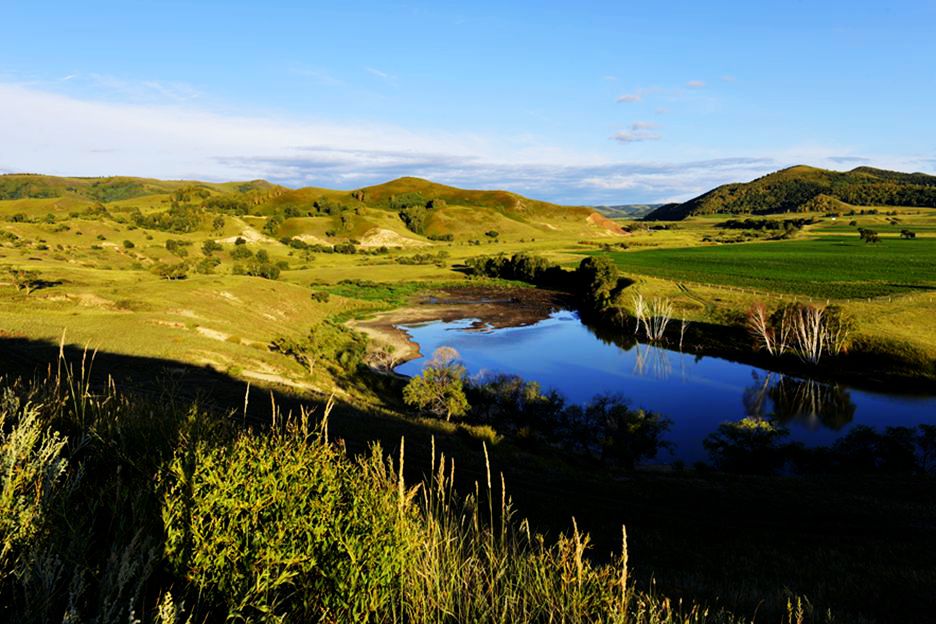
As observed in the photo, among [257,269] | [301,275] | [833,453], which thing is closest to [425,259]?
[301,275]

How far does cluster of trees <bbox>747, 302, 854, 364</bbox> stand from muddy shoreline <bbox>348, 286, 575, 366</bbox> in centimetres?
3227

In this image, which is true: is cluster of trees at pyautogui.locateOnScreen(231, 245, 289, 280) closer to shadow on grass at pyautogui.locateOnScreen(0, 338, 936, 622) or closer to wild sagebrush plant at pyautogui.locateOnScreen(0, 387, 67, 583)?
shadow on grass at pyautogui.locateOnScreen(0, 338, 936, 622)

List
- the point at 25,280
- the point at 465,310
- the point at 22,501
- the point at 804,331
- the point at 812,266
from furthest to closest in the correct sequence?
1. the point at 812,266
2. the point at 465,310
3. the point at 25,280
4. the point at 804,331
5. the point at 22,501

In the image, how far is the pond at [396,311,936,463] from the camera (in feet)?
124

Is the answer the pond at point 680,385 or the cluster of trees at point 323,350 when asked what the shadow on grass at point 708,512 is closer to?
the pond at point 680,385

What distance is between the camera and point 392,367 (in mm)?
50969

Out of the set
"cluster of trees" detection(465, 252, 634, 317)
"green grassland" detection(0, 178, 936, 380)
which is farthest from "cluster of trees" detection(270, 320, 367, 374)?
"cluster of trees" detection(465, 252, 634, 317)

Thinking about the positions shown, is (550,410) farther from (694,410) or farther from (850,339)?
(850,339)

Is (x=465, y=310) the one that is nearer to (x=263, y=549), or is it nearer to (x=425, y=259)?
(x=425, y=259)

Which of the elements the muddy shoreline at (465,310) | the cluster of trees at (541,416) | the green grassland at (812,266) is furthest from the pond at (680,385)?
the green grassland at (812,266)

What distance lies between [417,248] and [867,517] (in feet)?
518

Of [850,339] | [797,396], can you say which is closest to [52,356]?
[797,396]

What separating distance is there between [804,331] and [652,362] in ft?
47.2

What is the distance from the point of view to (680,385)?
46.8 metres
